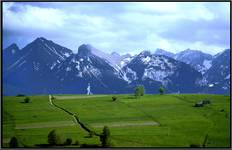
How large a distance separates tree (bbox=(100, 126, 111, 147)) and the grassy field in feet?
0.31

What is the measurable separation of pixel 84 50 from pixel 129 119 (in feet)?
5.00

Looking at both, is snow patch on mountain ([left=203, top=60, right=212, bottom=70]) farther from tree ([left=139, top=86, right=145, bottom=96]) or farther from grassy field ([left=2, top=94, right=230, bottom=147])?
tree ([left=139, top=86, right=145, bottom=96])

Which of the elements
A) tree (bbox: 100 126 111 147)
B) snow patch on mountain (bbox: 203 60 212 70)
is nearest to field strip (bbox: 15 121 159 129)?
tree (bbox: 100 126 111 147)

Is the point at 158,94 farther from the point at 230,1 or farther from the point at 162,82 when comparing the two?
the point at 230,1

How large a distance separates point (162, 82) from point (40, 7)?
2.67 meters

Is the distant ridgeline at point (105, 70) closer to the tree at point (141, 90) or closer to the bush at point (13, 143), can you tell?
the tree at point (141, 90)

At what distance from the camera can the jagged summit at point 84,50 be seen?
65.1ft

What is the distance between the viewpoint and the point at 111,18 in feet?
64.9

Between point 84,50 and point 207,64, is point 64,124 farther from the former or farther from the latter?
point 207,64

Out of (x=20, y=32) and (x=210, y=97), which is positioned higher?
(x=20, y=32)

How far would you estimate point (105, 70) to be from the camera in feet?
65.9

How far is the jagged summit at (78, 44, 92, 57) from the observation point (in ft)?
65.1

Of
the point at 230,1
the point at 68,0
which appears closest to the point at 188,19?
the point at 230,1

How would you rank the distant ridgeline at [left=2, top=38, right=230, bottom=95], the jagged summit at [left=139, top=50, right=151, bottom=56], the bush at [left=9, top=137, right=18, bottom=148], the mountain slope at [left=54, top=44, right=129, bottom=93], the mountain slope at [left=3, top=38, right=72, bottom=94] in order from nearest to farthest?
1. the bush at [left=9, top=137, right=18, bottom=148]
2. the mountain slope at [left=3, top=38, right=72, bottom=94]
3. the distant ridgeline at [left=2, top=38, right=230, bottom=95]
4. the mountain slope at [left=54, top=44, right=129, bottom=93]
5. the jagged summit at [left=139, top=50, right=151, bottom=56]
